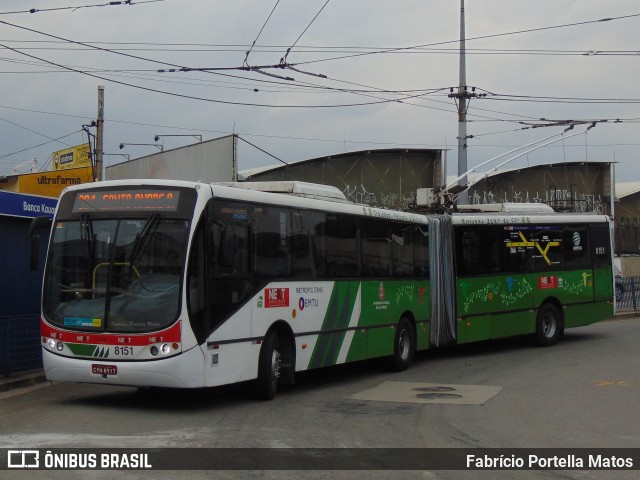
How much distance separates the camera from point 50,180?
3553 centimetres

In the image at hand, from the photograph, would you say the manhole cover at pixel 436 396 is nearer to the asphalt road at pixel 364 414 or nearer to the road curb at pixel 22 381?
the asphalt road at pixel 364 414

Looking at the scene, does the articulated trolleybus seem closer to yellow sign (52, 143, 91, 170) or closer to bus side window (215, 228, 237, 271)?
bus side window (215, 228, 237, 271)

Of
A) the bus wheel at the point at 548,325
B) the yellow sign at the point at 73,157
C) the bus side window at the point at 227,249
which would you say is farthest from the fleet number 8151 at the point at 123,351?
the yellow sign at the point at 73,157

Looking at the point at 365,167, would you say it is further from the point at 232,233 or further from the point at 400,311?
the point at 232,233

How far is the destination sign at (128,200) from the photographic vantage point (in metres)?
11.8

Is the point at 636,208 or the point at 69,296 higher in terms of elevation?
the point at 636,208

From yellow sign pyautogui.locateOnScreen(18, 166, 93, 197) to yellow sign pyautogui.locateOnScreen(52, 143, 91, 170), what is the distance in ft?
27.9

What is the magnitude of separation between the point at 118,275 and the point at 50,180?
2541cm

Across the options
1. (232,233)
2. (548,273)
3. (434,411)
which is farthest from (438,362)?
(232,233)

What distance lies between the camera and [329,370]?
57.9 feet

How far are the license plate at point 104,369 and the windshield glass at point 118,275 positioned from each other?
1.53ft

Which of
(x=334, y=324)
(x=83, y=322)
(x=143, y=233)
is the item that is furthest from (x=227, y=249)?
(x=334, y=324)

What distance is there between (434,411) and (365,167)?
27495mm

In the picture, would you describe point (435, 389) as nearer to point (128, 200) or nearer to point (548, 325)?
point (128, 200)
